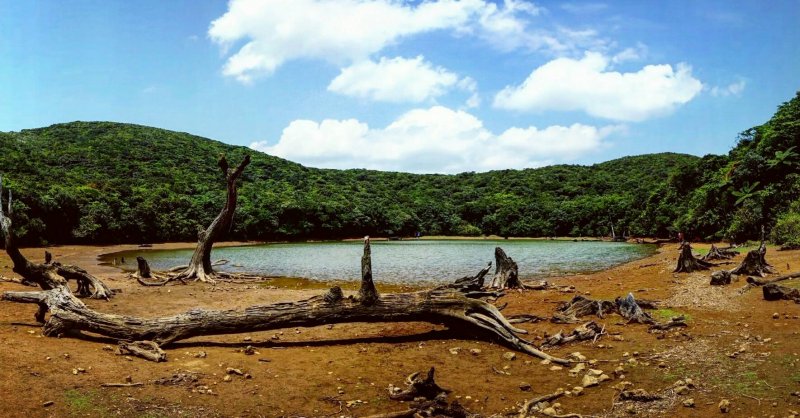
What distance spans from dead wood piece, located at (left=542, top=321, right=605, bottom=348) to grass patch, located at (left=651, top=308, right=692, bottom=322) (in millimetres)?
1859

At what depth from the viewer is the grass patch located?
1068 cm

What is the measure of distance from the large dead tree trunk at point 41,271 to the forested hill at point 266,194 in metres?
35.0

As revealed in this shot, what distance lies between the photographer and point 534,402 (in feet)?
22.1

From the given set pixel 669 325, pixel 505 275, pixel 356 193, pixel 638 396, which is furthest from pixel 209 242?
pixel 356 193

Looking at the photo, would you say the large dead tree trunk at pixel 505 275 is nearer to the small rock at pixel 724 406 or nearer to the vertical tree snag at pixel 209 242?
the small rock at pixel 724 406

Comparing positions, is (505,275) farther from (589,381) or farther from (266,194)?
(266,194)

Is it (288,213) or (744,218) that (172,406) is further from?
(288,213)

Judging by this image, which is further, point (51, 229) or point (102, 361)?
point (51, 229)

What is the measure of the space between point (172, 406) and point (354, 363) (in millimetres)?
3198

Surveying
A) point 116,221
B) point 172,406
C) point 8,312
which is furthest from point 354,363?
point 116,221

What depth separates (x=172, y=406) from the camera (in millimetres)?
6527

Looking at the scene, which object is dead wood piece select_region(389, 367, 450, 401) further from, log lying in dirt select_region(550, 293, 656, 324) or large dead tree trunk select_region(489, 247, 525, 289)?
large dead tree trunk select_region(489, 247, 525, 289)

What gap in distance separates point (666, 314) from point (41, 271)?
15.3 meters

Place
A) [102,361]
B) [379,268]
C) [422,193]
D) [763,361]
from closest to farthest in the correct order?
[763,361] → [102,361] → [379,268] → [422,193]
